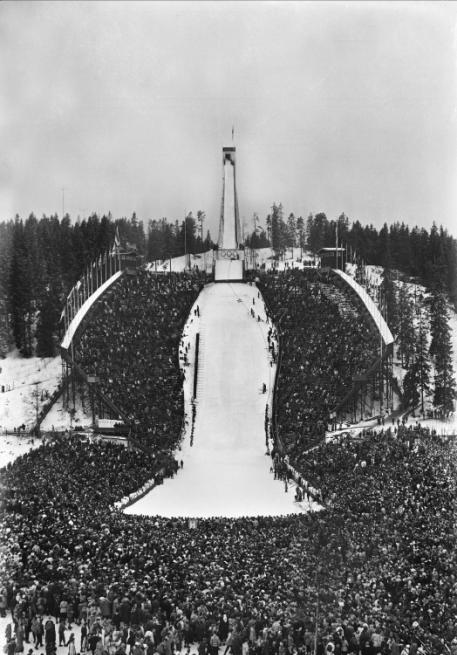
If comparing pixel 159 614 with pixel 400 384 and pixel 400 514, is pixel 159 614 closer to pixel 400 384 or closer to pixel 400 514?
pixel 400 514

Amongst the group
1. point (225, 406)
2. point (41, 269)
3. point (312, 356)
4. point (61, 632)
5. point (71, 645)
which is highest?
point (41, 269)

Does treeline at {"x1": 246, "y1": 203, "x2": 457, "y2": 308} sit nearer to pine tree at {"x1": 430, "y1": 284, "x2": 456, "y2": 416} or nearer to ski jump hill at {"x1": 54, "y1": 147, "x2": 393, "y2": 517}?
pine tree at {"x1": 430, "y1": 284, "x2": 456, "y2": 416}

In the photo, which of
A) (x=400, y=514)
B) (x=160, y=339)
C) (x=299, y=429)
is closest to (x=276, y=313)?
(x=160, y=339)

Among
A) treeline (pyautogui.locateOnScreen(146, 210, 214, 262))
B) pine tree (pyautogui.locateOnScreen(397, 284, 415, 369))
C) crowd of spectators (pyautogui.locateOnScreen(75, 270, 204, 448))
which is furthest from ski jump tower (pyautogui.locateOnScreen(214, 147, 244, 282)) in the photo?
pine tree (pyautogui.locateOnScreen(397, 284, 415, 369))

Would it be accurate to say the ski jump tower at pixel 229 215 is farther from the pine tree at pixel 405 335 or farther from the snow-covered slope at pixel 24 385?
the snow-covered slope at pixel 24 385

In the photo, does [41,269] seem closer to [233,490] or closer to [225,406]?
[225,406]

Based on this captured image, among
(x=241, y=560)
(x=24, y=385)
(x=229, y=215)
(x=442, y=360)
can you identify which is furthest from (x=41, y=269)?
(x=241, y=560)
